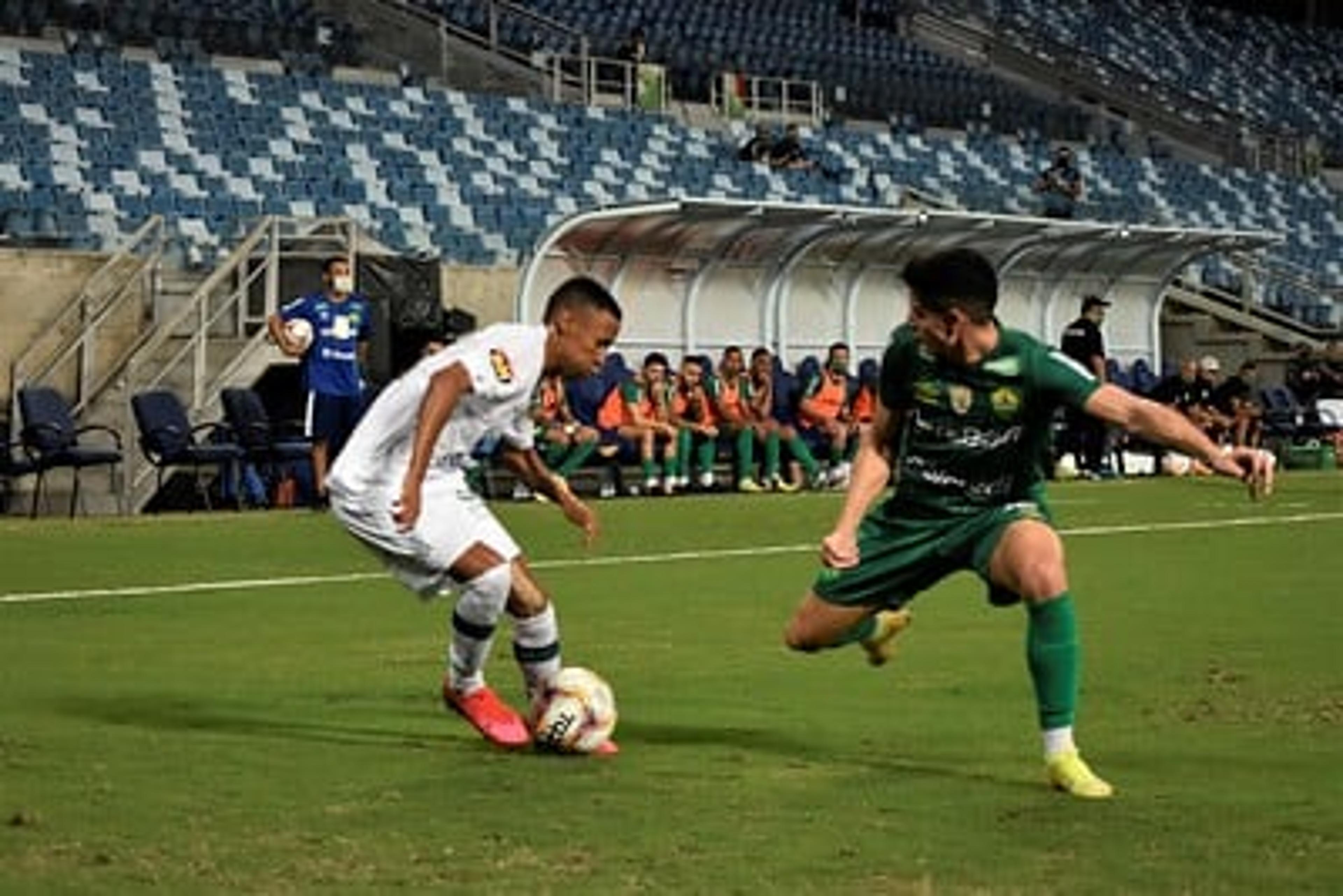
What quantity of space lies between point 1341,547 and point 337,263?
9526mm

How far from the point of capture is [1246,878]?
725cm

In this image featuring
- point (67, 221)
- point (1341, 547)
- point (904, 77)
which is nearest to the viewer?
point (1341, 547)

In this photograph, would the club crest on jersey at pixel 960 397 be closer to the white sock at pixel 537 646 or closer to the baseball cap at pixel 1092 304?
the white sock at pixel 537 646

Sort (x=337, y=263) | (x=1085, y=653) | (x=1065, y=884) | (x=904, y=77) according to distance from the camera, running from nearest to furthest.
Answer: (x=1065, y=884) < (x=1085, y=653) < (x=337, y=263) < (x=904, y=77)

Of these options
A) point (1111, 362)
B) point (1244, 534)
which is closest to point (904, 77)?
point (1111, 362)

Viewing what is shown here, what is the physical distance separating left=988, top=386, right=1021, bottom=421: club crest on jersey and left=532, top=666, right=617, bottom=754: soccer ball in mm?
1824

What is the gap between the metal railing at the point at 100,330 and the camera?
28.2 metres

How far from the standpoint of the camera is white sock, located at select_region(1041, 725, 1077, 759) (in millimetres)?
8789

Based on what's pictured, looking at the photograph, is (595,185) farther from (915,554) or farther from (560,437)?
(915,554)

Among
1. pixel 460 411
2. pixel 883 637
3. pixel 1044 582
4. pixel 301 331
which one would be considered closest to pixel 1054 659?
pixel 1044 582

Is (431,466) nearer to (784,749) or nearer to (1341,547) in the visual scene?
(784,749)

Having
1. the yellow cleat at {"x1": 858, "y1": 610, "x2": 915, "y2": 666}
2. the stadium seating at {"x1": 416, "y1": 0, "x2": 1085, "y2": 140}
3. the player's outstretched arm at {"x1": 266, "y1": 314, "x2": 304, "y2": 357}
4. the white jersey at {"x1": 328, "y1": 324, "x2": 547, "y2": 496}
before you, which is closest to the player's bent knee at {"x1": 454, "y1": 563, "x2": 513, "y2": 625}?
the white jersey at {"x1": 328, "y1": 324, "x2": 547, "y2": 496}

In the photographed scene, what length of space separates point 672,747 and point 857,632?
0.82 m

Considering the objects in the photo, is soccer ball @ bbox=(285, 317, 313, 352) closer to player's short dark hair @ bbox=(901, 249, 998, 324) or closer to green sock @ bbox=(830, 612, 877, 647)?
green sock @ bbox=(830, 612, 877, 647)
